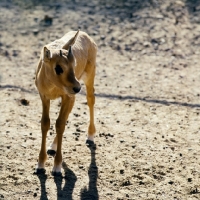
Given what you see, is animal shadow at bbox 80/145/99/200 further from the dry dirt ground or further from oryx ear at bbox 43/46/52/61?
oryx ear at bbox 43/46/52/61

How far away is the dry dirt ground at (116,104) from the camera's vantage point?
700 cm

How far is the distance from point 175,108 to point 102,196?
11.2 feet

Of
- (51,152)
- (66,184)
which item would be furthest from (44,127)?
(66,184)

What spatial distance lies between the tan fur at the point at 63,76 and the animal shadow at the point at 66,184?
17 cm

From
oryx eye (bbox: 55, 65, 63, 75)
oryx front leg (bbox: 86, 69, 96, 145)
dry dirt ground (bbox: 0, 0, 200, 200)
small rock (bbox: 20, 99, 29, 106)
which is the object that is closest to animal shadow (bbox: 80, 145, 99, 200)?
dry dirt ground (bbox: 0, 0, 200, 200)

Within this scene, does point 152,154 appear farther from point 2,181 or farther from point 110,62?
point 110,62

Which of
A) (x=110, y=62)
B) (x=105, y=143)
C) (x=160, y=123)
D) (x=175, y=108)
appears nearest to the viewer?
(x=105, y=143)

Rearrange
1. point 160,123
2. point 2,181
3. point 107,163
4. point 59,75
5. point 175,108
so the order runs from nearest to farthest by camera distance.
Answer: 1. point 59,75
2. point 2,181
3. point 107,163
4. point 160,123
5. point 175,108

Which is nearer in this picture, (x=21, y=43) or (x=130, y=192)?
(x=130, y=192)

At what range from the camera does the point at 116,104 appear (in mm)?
9695

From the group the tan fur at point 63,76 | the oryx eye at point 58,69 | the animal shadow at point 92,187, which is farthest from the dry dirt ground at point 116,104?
the oryx eye at point 58,69

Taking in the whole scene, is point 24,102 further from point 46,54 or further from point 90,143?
point 46,54

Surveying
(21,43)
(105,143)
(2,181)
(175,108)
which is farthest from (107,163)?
(21,43)

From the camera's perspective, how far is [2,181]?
692 centimetres
